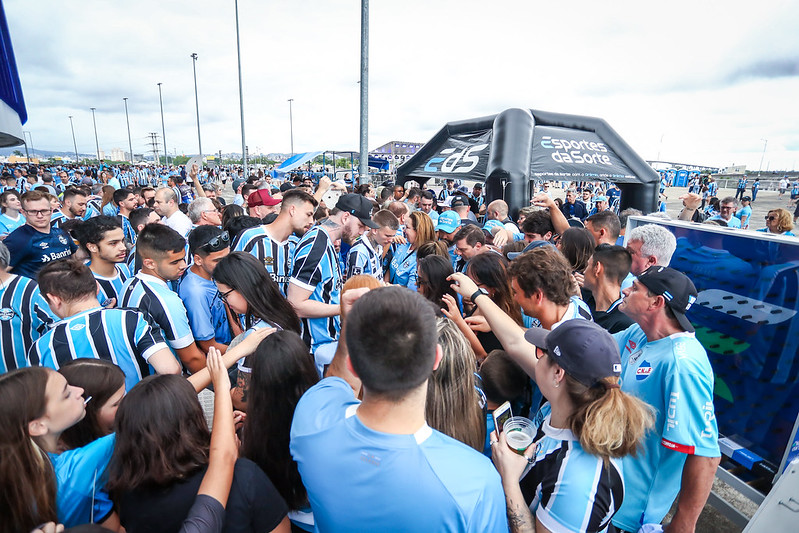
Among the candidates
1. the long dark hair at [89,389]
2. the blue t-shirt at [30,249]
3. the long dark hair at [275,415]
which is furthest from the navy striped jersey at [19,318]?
the long dark hair at [275,415]

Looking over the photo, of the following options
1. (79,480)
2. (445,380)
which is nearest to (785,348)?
(445,380)

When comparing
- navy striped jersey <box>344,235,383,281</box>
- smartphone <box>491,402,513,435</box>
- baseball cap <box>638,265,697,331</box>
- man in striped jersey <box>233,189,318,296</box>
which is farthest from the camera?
navy striped jersey <box>344,235,383,281</box>

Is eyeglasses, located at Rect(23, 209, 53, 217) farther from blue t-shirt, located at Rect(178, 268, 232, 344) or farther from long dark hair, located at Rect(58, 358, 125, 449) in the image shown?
long dark hair, located at Rect(58, 358, 125, 449)

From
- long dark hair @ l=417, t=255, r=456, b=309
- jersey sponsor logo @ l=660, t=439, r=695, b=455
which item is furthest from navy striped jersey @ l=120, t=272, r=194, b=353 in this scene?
jersey sponsor logo @ l=660, t=439, r=695, b=455

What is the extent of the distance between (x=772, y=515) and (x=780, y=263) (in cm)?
174

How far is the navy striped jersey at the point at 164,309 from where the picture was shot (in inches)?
115

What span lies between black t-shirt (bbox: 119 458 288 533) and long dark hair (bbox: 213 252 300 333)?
1276mm

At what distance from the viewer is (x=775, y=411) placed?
2715 millimetres

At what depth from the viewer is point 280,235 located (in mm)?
3992

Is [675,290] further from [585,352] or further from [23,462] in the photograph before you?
[23,462]

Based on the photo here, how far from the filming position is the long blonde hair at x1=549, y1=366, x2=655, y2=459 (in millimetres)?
1402

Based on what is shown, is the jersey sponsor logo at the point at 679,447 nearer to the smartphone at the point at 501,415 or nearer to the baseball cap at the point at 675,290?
the baseball cap at the point at 675,290

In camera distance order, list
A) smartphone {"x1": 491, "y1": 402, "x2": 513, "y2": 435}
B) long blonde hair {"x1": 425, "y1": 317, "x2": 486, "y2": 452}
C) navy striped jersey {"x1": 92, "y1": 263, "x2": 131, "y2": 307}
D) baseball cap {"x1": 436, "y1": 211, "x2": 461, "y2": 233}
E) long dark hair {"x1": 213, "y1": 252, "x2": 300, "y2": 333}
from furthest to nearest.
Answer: baseball cap {"x1": 436, "y1": 211, "x2": 461, "y2": 233} → navy striped jersey {"x1": 92, "y1": 263, "x2": 131, "y2": 307} → long dark hair {"x1": 213, "y1": 252, "x2": 300, "y2": 333} → smartphone {"x1": 491, "y1": 402, "x2": 513, "y2": 435} → long blonde hair {"x1": 425, "y1": 317, "x2": 486, "y2": 452}

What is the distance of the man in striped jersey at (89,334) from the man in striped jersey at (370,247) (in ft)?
8.30
